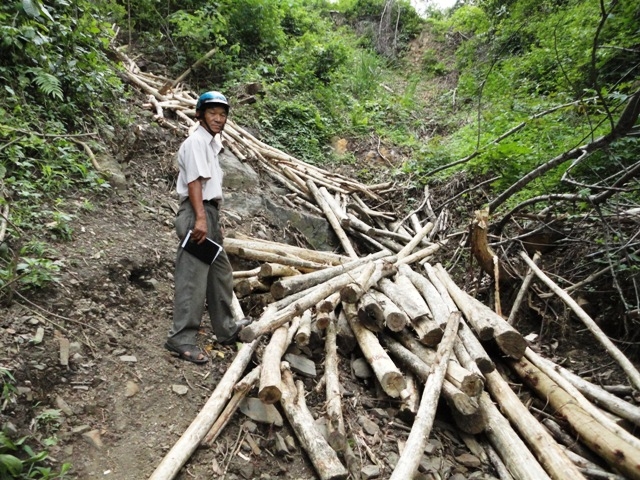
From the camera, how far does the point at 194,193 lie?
10.6 feet

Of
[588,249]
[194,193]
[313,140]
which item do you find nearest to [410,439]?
[194,193]

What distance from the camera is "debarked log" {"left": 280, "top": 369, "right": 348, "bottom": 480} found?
2.51m

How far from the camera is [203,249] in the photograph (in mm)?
3326

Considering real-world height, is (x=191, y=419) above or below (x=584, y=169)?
below

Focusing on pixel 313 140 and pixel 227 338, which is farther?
pixel 313 140

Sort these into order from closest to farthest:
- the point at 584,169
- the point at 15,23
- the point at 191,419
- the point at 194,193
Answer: the point at 191,419 < the point at 194,193 < the point at 15,23 < the point at 584,169

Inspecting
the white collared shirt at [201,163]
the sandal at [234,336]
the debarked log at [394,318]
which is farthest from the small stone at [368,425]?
the white collared shirt at [201,163]

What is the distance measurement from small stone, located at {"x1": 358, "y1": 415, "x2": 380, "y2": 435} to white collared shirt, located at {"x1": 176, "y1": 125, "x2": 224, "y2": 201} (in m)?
2.09

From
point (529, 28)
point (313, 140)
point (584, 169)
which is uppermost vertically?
point (529, 28)

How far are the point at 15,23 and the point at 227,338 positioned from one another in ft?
13.2

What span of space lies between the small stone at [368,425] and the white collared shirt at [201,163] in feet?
6.85

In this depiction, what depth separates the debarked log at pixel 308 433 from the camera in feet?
8.23

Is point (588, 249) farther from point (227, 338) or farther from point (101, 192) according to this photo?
point (101, 192)

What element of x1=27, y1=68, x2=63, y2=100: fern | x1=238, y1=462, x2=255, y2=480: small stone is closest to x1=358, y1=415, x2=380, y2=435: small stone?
x1=238, y1=462, x2=255, y2=480: small stone
